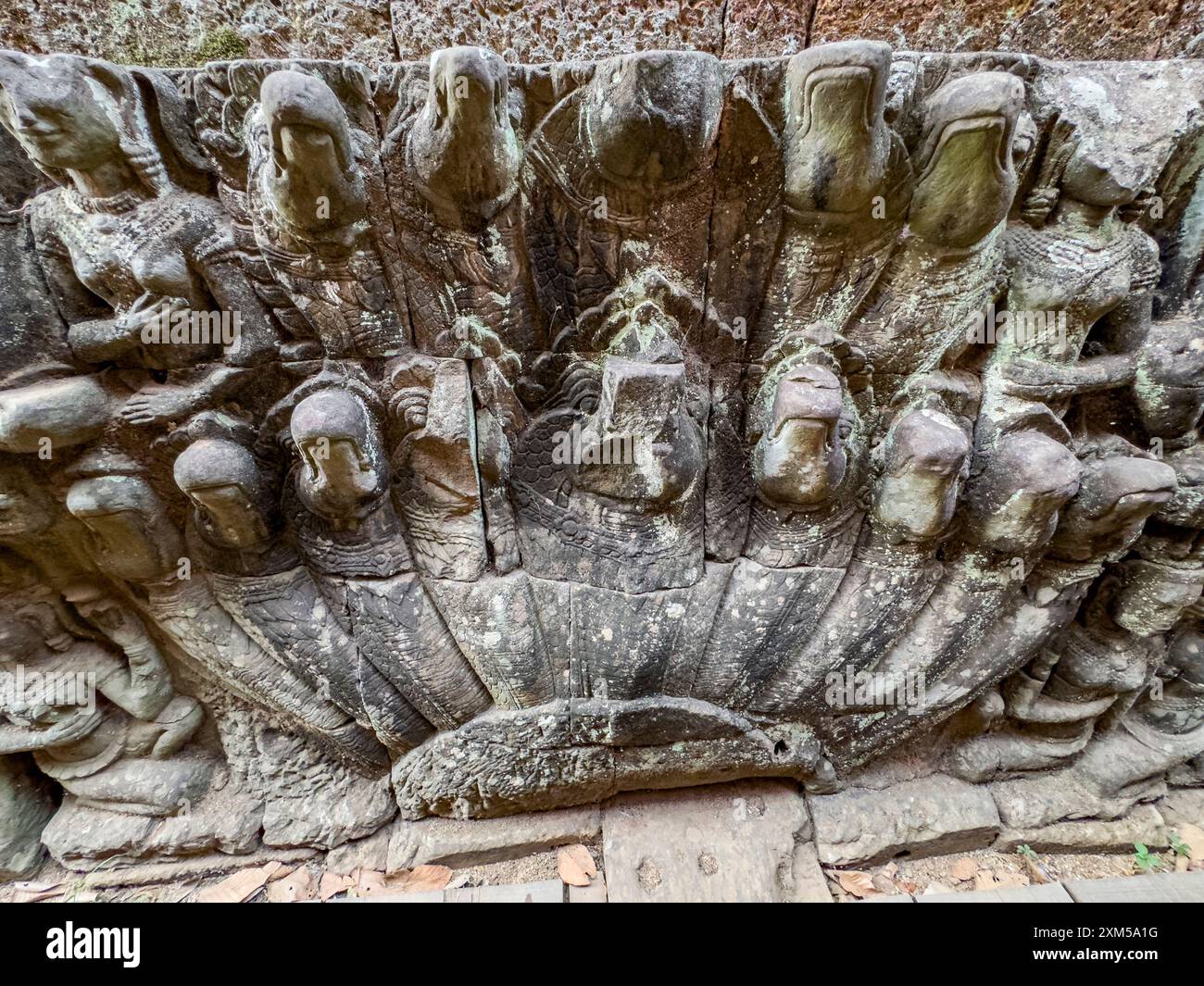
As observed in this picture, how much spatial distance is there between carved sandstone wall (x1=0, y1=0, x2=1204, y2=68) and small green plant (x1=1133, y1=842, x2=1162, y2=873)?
3.27 metres

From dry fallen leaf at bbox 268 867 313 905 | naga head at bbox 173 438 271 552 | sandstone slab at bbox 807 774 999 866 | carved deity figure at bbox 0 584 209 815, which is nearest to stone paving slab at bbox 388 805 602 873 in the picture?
dry fallen leaf at bbox 268 867 313 905

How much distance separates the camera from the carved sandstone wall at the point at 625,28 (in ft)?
6.53

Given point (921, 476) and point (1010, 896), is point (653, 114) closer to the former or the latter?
point (921, 476)

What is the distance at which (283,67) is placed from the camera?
1562mm

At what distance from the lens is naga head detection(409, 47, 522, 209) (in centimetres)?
139

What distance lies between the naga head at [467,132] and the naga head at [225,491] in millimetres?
1041

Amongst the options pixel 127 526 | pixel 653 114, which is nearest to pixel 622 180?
pixel 653 114

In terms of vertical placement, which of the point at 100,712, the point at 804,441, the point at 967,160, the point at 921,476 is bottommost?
the point at 100,712

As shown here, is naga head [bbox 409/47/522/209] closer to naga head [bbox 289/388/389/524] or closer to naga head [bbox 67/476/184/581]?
naga head [bbox 289/388/389/524]

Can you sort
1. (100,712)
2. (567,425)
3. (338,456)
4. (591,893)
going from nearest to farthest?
(338,456) < (567,425) < (100,712) < (591,893)

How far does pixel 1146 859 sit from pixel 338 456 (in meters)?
3.83

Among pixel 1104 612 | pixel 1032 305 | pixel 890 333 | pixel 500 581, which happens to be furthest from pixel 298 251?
pixel 1104 612

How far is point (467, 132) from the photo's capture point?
148 centimetres

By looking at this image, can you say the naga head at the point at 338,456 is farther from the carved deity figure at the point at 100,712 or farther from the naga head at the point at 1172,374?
Result: the naga head at the point at 1172,374
